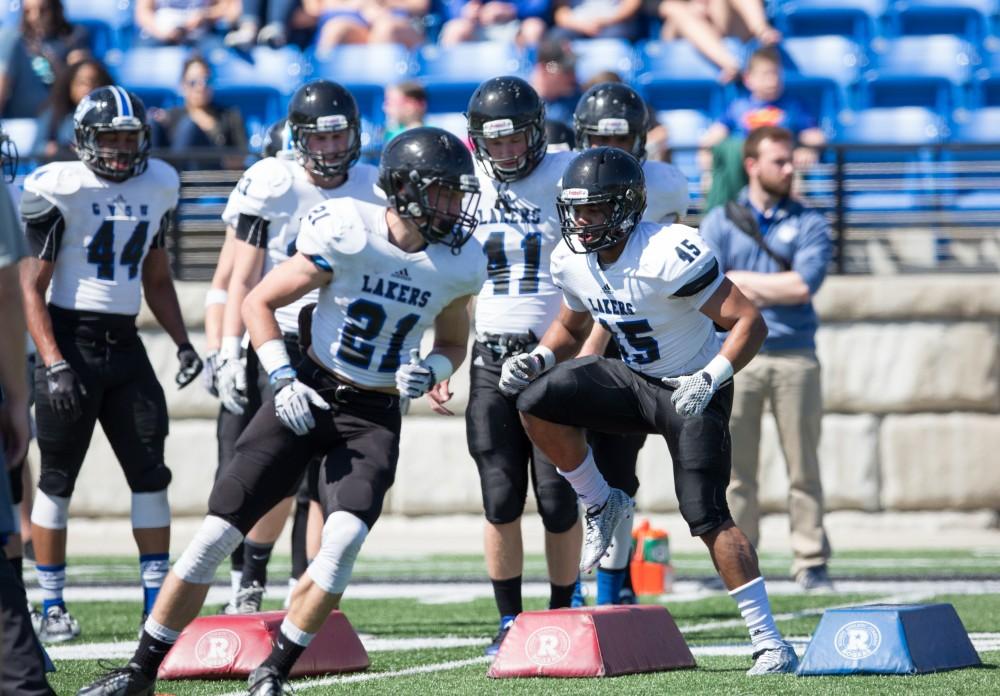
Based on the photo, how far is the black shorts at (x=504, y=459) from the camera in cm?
567

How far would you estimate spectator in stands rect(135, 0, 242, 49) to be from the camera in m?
12.5

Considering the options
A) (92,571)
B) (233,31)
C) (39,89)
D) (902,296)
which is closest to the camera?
(92,571)

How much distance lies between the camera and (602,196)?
504 centimetres

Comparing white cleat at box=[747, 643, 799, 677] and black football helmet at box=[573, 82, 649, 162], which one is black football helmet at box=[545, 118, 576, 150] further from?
white cleat at box=[747, 643, 799, 677]

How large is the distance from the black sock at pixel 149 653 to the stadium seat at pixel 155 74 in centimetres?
811

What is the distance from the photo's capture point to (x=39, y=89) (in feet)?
36.7

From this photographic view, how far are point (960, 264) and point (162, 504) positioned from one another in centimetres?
542

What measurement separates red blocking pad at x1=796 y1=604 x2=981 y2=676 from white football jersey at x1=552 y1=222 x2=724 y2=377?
2.88 feet

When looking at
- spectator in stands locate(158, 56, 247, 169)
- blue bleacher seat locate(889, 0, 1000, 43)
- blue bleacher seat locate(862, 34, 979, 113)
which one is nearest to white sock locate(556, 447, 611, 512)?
spectator in stands locate(158, 56, 247, 169)

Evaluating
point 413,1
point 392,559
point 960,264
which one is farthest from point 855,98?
point 392,559

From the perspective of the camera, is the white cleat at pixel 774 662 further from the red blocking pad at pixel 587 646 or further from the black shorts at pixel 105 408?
the black shorts at pixel 105 408

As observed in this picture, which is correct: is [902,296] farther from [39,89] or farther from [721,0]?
[39,89]

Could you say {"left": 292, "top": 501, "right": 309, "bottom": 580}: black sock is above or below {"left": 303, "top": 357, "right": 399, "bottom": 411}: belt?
below

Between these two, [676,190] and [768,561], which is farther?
[768,561]
